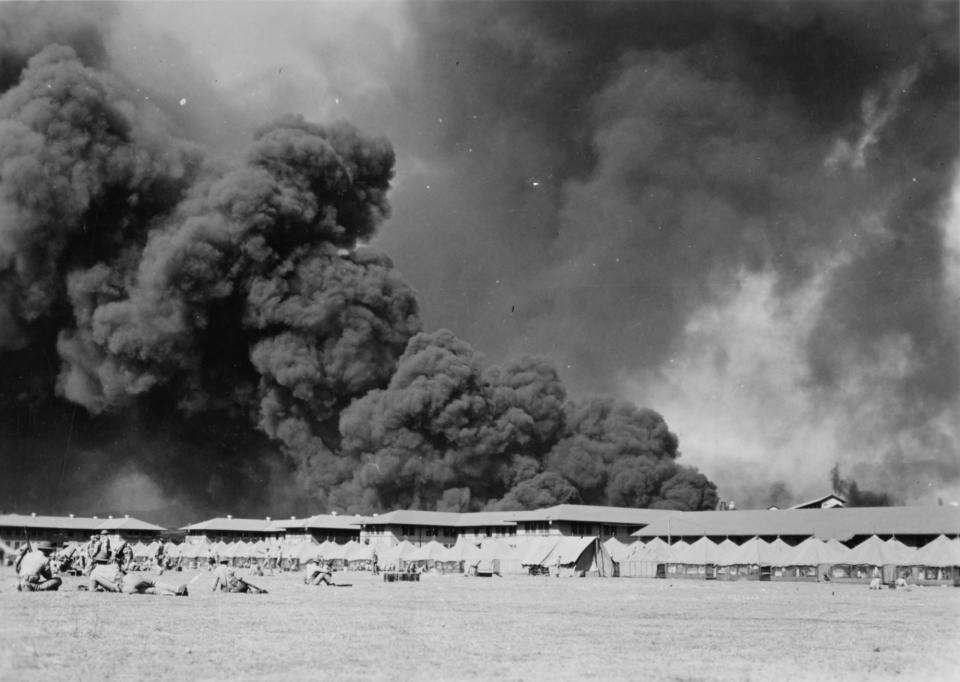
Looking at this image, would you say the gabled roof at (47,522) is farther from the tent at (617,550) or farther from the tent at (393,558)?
the tent at (617,550)

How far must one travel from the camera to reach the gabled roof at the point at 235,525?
84.0m

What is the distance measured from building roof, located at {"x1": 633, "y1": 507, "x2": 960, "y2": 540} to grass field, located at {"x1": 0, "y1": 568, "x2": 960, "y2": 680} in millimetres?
33837

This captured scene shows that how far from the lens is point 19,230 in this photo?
65.6 meters

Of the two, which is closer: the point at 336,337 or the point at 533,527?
the point at 533,527

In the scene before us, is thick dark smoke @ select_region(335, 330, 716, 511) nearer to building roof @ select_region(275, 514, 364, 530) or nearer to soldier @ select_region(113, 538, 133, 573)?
building roof @ select_region(275, 514, 364, 530)

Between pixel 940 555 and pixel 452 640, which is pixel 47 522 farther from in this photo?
pixel 452 640

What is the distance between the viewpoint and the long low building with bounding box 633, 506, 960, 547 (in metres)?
54.4

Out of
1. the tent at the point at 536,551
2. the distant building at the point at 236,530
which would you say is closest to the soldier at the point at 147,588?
the tent at the point at 536,551

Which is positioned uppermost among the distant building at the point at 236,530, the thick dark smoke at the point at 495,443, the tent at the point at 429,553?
the thick dark smoke at the point at 495,443

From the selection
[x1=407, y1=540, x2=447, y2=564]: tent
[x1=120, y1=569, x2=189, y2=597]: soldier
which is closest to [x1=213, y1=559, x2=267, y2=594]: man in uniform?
[x1=120, y1=569, x2=189, y2=597]: soldier

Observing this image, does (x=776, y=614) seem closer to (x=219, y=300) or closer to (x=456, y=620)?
(x=456, y=620)

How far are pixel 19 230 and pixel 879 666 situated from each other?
211ft

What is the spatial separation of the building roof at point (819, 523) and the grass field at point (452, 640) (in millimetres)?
33837

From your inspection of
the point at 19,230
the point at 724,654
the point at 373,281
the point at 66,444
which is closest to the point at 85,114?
the point at 19,230
